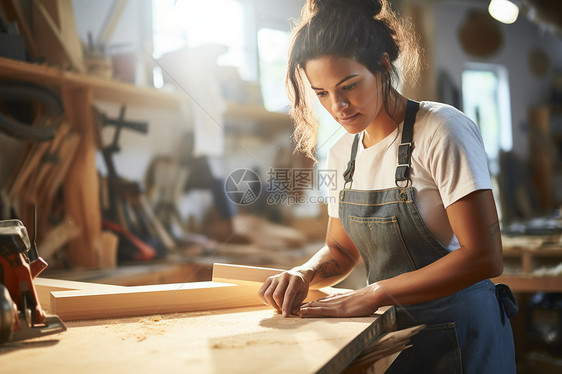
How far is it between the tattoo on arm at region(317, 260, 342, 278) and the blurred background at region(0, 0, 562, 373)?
0.20 meters

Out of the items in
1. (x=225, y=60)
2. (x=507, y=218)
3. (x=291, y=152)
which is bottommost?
(x=507, y=218)

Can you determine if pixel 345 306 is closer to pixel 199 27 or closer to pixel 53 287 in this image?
pixel 53 287

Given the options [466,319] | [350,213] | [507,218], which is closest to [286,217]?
[350,213]

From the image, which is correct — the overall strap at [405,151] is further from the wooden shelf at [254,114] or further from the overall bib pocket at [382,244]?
the wooden shelf at [254,114]

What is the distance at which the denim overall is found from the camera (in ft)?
3.54

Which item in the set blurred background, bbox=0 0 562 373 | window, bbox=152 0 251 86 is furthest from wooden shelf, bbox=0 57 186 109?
window, bbox=152 0 251 86

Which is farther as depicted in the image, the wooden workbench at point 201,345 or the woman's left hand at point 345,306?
the woman's left hand at point 345,306

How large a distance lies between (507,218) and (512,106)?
142 cm

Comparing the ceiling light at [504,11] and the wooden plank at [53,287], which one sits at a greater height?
the ceiling light at [504,11]

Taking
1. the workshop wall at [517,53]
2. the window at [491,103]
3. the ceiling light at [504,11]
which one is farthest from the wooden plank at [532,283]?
the workshop wall at [517,53]

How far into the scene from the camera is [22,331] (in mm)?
809

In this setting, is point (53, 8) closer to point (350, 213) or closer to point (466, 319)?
point (350, 213)

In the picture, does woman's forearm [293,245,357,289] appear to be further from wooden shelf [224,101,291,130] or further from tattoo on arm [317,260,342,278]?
wooden shelf [224,101,291,130]

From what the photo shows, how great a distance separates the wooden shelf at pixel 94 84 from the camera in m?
1.91
